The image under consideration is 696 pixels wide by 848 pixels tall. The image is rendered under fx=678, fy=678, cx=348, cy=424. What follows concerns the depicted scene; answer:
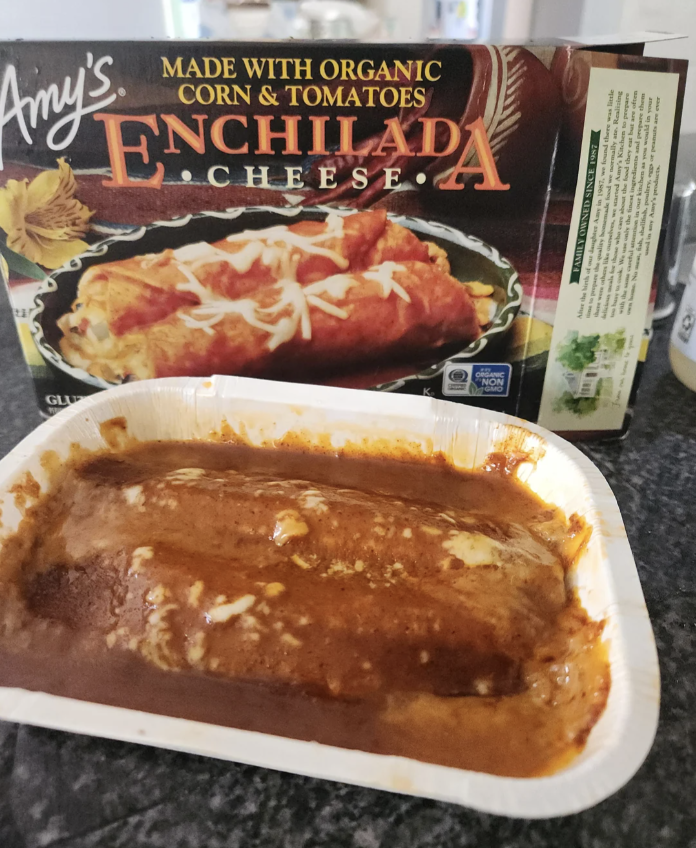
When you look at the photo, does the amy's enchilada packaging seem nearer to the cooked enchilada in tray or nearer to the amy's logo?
the amy's logo

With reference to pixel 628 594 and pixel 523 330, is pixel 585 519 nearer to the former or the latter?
pixel 628 594

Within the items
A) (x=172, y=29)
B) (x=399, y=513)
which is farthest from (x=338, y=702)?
(x=172, y=29)

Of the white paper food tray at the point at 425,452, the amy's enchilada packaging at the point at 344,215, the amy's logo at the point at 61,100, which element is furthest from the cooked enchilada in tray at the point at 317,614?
the amy's logo at the point at 61,100

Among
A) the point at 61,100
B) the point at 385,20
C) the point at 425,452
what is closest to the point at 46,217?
the point at 61,100

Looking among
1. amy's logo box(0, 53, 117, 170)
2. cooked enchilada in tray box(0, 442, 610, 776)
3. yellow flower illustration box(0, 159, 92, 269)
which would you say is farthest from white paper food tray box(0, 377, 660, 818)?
amy's logo box(0, 53, 117, 170)

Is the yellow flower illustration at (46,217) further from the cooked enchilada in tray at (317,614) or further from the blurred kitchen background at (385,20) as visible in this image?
the blurred kitchen background at (385,20)

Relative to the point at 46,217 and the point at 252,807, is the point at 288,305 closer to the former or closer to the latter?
the point at 46,217
